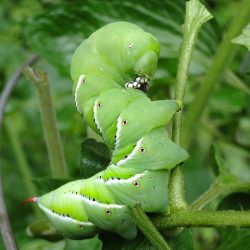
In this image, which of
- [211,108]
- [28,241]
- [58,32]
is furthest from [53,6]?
[211,108]

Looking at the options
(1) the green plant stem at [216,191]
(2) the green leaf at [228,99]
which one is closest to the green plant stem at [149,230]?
(1) the green plant stem at [216,191]

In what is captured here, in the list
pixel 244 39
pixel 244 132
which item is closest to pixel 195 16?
pixel 244 39

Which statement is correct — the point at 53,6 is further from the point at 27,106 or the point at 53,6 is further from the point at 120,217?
the point at 120,217

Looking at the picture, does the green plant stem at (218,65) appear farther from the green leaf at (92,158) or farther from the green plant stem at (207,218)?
the green plant stem at (207,218)

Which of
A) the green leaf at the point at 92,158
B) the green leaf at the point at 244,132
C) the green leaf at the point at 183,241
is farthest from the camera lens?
the green leaf at the point at 244,132

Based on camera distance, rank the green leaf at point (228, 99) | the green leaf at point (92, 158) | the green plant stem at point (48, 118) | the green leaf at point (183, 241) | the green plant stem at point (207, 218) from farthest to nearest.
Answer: the green leaf at point (228, 99), the green plant stem at point (48, 118), the green leaf at point (92, 158), the green leaf at point (183, 241), the green plant stem at point (207, 218)

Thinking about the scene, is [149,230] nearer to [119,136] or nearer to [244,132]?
[119,136]

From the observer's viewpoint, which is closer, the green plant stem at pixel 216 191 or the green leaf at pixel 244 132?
the green plant stem at pixel 216 191
